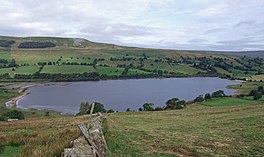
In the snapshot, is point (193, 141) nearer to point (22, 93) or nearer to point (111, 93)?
point (111, 93)

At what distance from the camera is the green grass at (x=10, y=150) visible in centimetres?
1460

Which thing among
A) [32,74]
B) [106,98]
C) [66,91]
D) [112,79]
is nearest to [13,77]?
[32,74]

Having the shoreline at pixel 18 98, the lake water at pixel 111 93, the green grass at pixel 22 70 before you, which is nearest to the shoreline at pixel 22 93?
the shoreline at pixel 18 98

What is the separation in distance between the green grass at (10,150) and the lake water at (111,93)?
8807cm

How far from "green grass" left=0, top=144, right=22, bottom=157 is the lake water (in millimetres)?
88067

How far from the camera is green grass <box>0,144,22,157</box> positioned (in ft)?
47.9

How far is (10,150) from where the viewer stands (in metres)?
15.5

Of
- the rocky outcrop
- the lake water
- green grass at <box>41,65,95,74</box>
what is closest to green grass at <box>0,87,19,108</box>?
the lake water

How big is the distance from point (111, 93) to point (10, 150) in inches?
4998

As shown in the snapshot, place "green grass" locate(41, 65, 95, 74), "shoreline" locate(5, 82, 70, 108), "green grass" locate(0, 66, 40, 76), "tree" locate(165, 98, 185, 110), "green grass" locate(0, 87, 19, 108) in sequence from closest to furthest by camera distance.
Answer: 1. "tree" locate(165, 98, 185, 110)
2. "shoreline" locate(5, 82, 70, 108)
3. "green grass" locate(0, 87, 19, 108)
4. "green grass" locate(0, 66, 40, 76)
5. "green grass" locate(41, 65, 95, 74)

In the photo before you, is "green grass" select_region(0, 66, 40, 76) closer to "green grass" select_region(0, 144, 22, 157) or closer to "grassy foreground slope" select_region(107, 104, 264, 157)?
"green grass" select_region(0, 144, 22, 157)

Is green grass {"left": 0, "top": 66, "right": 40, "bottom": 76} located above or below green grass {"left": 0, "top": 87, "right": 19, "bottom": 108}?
above

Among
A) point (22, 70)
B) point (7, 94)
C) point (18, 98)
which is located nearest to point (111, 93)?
point (18, 98)

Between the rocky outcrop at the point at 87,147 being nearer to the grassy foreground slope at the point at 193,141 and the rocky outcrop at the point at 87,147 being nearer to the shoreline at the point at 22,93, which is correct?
the grassy foreground slope at the point at 193,141
